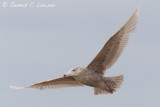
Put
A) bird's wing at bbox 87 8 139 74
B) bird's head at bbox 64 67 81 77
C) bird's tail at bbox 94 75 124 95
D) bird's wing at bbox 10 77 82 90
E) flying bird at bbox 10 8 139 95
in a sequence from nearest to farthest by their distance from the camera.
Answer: bird's wing at bbox 87 8 139 74
flying bird at bbox 10 8 139 95
bird's head at bbox 64 67 81 77
bird's tail at bbox 94 75 124 95
bird's wing at bbox 10 77 82 90

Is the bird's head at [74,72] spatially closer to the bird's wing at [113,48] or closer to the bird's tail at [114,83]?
the bird's wing at [113,48]

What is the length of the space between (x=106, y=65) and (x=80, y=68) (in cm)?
88

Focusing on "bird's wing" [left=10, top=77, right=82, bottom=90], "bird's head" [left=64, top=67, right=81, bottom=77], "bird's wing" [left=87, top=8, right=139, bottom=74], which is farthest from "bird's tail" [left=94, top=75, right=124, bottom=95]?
"bird's wing" [left=10, top=77, right=82, bottom=90]

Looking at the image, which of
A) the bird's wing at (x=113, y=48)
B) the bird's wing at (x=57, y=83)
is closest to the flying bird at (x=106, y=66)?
the bird's wing at (x=113, y=48)

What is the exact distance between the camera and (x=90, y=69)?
69.3 ft

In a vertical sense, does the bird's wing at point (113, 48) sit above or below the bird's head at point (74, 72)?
above

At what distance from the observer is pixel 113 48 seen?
20953 mm

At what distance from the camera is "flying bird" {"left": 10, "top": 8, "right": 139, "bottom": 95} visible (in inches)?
812

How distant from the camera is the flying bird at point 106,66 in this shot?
2062 centimetres

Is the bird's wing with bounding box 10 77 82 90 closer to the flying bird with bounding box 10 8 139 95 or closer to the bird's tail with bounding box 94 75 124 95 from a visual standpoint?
the flying bird with bounding box 10 8 139 95

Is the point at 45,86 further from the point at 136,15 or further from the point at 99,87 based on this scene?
the point at 136,15

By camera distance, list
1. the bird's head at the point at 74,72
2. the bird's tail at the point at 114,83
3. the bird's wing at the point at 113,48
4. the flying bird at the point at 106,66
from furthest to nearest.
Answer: the bird's tail at the point at 114,83, the bird's head at the point at 74,72, the flying bird at the point at 106,66, the bird's wing at the point at 113,48

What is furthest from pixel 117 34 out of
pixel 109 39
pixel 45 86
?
pixel 45 86

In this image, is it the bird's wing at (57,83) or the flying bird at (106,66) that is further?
Answer: the bird's wing at (57,83)
